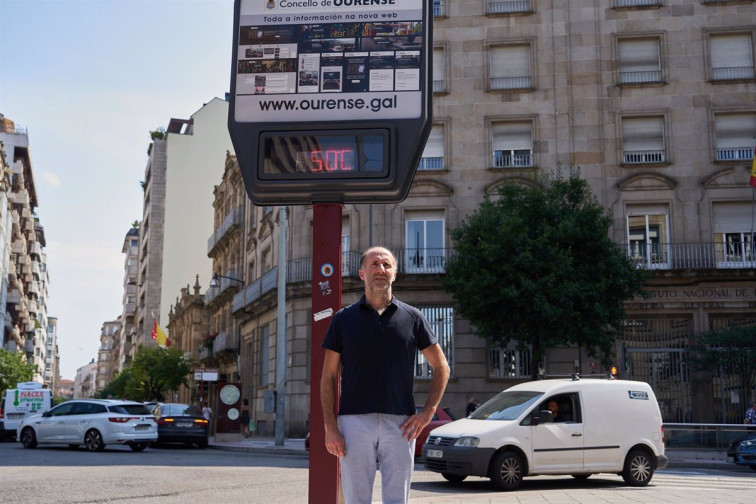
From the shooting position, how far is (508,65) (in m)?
31.8

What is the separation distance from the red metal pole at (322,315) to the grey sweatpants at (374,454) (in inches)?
19.8

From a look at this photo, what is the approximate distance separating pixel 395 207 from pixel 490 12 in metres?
8.05

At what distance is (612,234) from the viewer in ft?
98.5

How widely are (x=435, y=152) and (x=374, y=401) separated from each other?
2791 cm

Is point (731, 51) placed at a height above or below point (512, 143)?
above

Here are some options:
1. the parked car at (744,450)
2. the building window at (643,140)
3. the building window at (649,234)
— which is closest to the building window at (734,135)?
the building window at (643,140)

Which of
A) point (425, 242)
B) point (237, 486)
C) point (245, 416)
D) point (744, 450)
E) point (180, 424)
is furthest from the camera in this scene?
point (245, 416)

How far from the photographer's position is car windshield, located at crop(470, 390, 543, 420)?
1364 cm

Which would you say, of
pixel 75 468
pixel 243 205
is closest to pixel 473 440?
pixel 75 468

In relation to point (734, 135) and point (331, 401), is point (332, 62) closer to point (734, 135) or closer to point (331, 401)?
point (331, 401)

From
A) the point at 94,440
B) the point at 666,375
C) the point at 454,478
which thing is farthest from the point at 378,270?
the point at 666,375

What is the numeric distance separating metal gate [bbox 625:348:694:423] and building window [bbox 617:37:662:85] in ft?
32.3

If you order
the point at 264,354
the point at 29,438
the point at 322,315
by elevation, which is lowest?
the point at 29,438

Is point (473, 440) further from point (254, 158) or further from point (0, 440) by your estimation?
point (0, 440)
